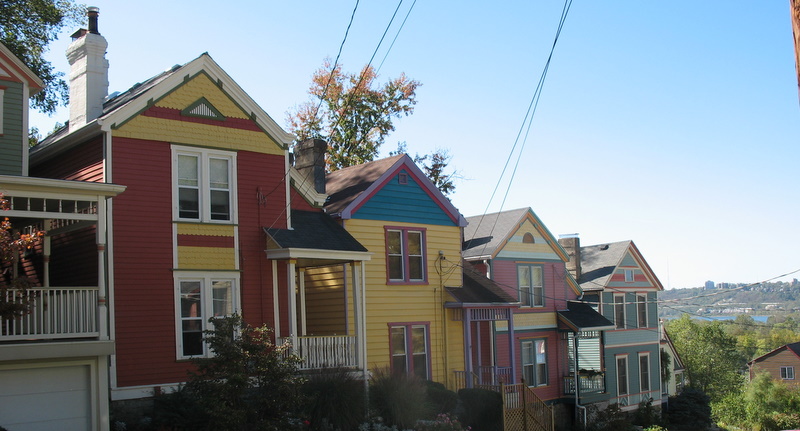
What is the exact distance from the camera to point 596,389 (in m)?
33.7

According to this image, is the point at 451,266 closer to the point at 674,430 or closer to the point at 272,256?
the point at 272,256

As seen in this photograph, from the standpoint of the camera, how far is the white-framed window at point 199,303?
63.2 ft

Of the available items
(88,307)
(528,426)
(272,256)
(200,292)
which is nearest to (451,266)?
(528,426)

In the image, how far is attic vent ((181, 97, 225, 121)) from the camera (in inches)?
790

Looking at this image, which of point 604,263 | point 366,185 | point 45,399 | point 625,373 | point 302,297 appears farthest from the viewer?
point 604,263

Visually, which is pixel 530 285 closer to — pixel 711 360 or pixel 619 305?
pixel 619 305

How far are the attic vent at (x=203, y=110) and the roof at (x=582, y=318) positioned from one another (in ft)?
59.4

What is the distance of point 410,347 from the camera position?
25.5 metres

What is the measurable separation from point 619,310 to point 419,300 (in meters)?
16.4

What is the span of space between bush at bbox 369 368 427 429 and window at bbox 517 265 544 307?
38.5 ft

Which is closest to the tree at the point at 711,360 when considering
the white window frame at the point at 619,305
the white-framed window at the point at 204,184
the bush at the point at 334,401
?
the white window frame at the point at 619,305

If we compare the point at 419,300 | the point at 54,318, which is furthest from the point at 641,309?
the point at 54,318

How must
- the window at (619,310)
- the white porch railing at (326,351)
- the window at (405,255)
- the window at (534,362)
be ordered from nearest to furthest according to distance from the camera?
the white porch railing at (326,351) < the window at (405,255) < the window at (534,362) < the window at (619,310)

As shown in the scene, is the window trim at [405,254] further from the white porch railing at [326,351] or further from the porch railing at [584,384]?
the porch railing at [584,384]
